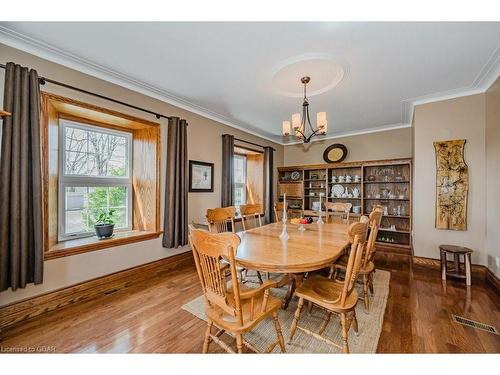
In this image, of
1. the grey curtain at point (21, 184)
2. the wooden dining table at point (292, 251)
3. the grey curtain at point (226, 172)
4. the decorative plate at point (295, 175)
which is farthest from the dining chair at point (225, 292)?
the decorative plate at point (295, 175)

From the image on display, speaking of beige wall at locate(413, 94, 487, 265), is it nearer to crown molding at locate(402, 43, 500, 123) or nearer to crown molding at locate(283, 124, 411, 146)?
crown molding at locate(402, 43, 500, 123)

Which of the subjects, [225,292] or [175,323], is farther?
[175,323]

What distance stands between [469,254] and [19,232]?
4899 mm

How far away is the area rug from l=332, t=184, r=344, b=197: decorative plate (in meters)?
2.80

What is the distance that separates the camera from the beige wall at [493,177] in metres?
2.56

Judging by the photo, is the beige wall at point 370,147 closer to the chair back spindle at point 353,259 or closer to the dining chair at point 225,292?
the chair back spindle at point 353,259

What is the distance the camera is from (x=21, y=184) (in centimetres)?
187

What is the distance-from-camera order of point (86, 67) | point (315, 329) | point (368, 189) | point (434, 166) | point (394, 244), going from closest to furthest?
point (315, 329) → point (86, 67) → point (434, 166) → point (394, 244) → point (368, 189)

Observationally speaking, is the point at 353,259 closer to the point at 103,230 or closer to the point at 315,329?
the point at 315,329

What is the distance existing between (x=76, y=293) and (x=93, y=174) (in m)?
1.40

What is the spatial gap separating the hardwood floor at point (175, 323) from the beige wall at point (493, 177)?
1.56ft

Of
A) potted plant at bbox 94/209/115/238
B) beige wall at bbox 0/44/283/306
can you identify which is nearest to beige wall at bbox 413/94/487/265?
beige wall at bbox 0/44/283/306

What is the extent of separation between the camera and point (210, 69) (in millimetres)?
2424

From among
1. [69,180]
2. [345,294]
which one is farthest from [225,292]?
[69,180]
